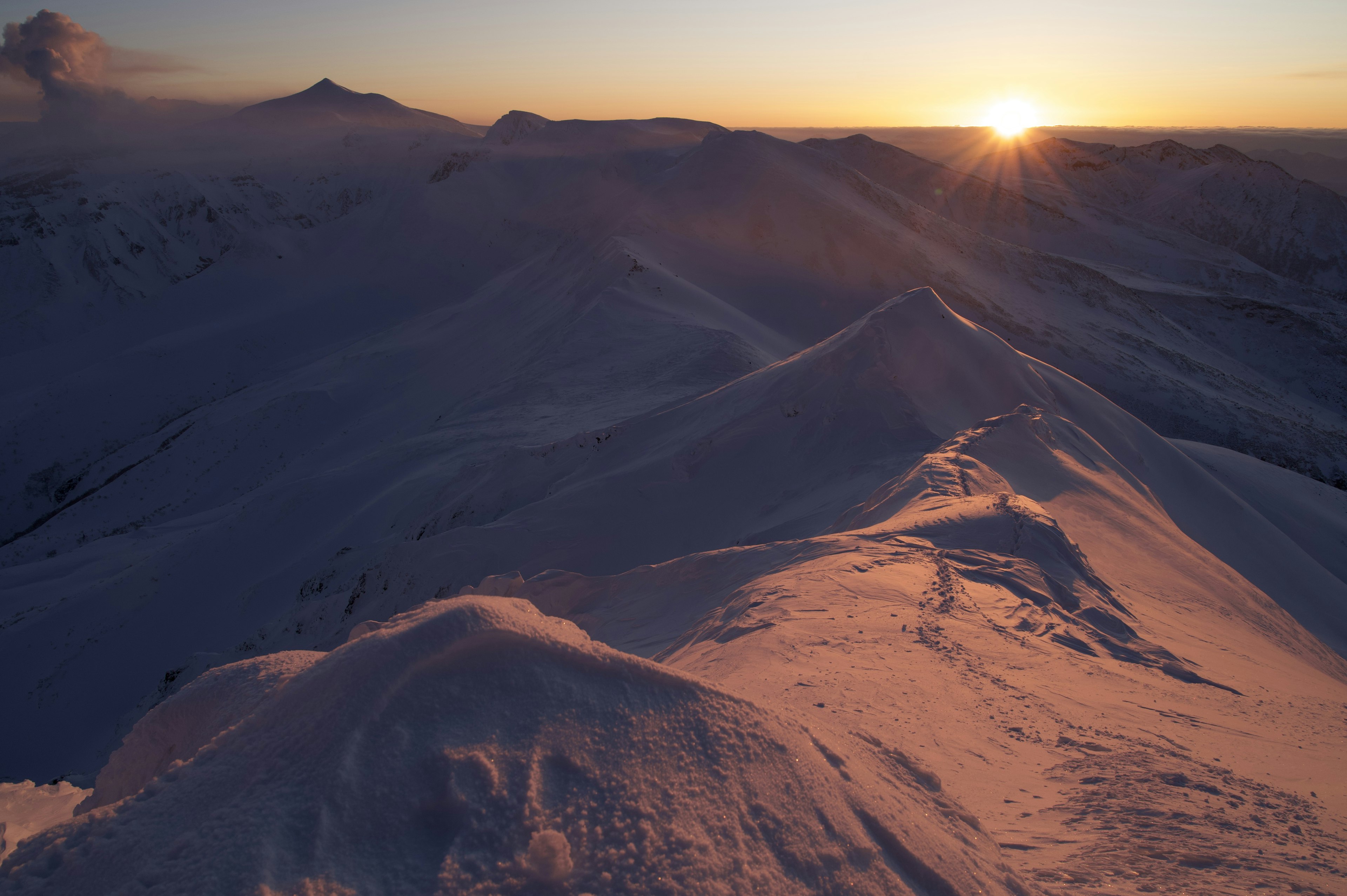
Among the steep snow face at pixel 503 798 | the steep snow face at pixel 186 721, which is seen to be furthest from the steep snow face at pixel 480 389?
the steep snow face at pixel 503 798

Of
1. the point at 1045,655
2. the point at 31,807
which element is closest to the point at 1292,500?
the point at 1045,655

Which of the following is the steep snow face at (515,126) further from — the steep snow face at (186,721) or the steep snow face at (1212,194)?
the steep snow face at (186,721)

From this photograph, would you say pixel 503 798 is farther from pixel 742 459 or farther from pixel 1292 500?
pixel 1292 500

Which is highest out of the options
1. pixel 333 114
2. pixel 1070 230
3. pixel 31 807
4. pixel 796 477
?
pixel 333 114

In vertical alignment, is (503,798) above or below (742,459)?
above

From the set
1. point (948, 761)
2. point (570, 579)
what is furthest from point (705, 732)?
point (570, 579)

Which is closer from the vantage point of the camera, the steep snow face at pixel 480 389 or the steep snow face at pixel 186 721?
the steep snow face at pixel 186 721

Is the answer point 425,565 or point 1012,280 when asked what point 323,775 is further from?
point 1012,280
